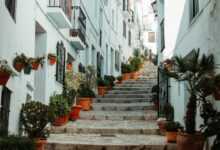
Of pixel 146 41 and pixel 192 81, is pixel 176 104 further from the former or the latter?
pixel 146 41

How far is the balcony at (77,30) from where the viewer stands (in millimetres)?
17484

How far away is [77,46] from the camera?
18422 mm

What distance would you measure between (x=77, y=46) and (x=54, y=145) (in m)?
7.65

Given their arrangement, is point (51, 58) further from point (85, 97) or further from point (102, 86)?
point (102, 86)

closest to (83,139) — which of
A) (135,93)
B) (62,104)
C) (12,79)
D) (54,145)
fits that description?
(54,145)

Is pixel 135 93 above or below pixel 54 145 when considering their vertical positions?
above

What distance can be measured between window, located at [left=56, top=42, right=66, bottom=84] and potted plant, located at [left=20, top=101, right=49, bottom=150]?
447 cm

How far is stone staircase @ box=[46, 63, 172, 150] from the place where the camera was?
11.3 metres

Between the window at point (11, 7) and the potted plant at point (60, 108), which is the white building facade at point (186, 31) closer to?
the potted plant at point (60, 108)

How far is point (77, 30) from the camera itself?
17672mm

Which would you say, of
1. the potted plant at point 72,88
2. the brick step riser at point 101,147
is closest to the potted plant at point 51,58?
the potted plant at point 72,88

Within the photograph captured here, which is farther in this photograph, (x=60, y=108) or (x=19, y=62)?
(x=60, y=108)

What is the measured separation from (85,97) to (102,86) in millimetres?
3765

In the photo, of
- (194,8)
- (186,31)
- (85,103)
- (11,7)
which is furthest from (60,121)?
(11,7)
